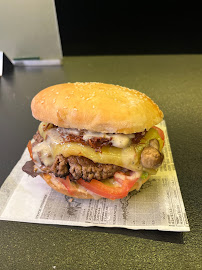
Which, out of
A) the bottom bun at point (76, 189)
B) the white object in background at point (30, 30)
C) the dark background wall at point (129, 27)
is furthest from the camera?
the white object in background at point (30, 30)

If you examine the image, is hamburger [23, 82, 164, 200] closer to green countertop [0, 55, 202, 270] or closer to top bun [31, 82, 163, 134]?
top bun [31, 82, 163, 134]

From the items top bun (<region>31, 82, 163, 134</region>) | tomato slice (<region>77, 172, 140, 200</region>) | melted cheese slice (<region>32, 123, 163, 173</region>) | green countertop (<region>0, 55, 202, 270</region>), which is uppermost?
top bun (<region>31, 82, 163, 134</region>)

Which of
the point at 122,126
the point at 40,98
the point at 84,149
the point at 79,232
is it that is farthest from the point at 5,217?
the point at 122,126

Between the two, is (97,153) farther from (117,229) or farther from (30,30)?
(30,30)

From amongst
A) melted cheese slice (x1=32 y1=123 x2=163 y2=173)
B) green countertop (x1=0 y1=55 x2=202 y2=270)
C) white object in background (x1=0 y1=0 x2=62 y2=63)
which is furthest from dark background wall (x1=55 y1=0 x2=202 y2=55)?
melted cheese slice (x1=32 y1=123 x2=163 y2=173)

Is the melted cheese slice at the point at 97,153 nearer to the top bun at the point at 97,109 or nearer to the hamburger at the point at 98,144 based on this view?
the hamburger at the point at 98,144

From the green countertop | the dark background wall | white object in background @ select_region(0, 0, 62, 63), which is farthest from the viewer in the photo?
white object in background @ select_region(0, 0, 62, 63)

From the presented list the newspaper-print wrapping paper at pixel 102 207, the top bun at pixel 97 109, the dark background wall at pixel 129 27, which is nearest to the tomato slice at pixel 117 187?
the newspaper-print wrapping paper at pixel 102 207
